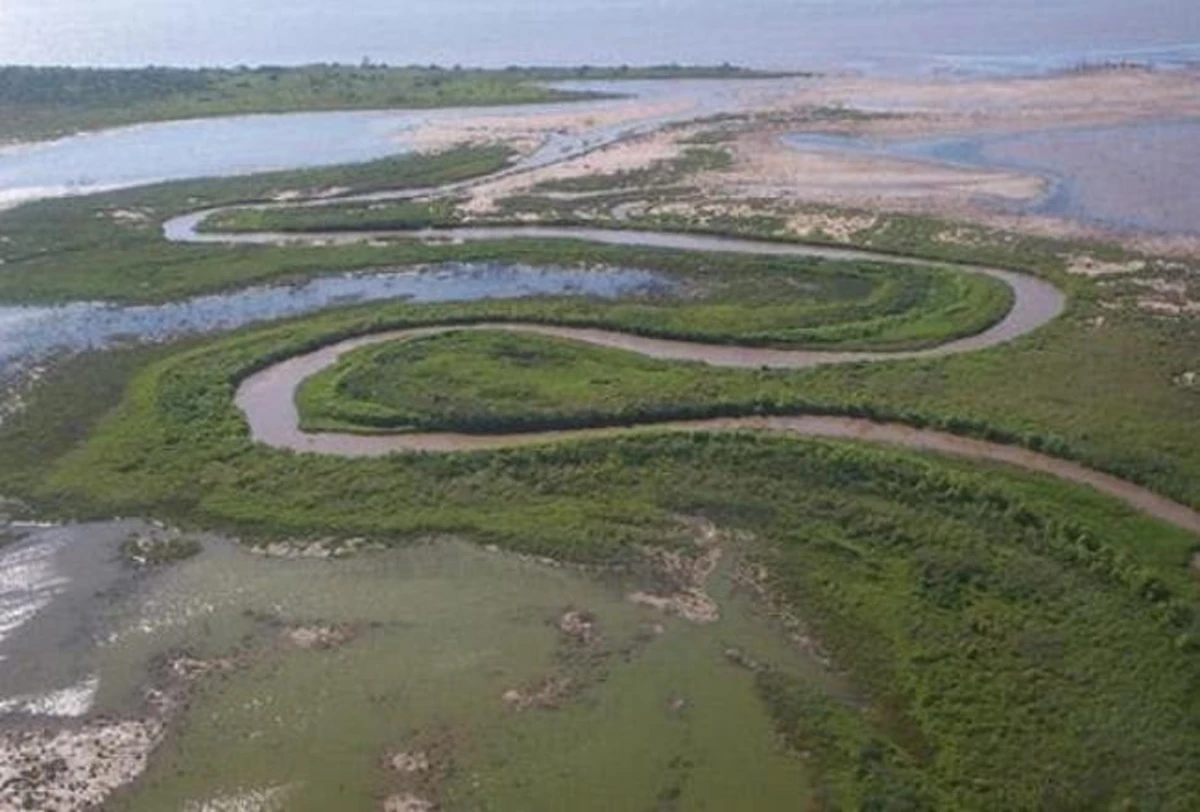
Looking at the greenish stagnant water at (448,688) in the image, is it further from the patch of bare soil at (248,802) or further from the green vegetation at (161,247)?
the green vegetation at (161,247)

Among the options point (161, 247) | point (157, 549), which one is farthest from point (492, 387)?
point (161, 247)

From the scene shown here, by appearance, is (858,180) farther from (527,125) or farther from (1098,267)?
(527,125)

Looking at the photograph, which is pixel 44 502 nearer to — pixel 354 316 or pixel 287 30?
pixel 354 316

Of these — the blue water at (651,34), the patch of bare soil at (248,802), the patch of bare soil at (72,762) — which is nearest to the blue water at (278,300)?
the patch of bare soil at (72,762)

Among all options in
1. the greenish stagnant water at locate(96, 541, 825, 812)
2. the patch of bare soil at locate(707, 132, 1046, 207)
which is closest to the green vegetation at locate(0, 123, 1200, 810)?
the greenish stagnant water at locate(96, 541, 825, 812)

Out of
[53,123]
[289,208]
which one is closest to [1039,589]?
[289,208]
